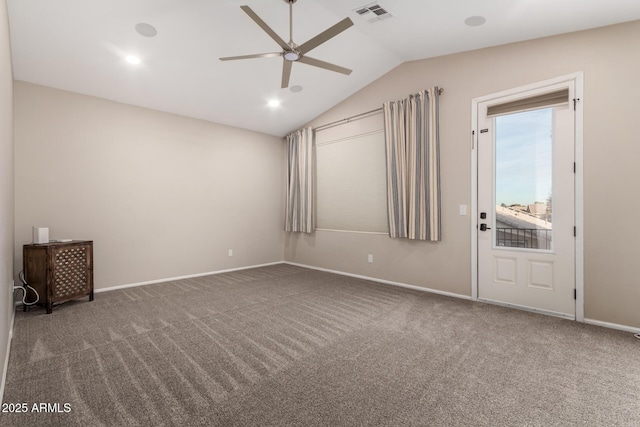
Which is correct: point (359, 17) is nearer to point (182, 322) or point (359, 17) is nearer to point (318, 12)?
point (318, 12)

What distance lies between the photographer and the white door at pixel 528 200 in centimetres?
330

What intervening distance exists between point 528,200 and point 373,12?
9.37 feet

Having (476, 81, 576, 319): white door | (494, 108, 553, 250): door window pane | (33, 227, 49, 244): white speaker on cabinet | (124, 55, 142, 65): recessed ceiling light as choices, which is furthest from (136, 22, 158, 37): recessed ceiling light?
(494, 108, 553, 250): door window pane

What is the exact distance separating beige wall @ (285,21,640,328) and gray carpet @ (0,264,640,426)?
20.7 inches

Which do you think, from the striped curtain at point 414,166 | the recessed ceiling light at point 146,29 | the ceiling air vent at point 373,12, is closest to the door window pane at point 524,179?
the striped curtain at point 414,166

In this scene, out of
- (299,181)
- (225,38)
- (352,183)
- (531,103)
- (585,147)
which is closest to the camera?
(585,147)

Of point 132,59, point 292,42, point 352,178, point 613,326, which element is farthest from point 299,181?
point 613,326

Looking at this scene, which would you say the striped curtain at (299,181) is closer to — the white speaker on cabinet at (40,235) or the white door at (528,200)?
the white door at (528,200)

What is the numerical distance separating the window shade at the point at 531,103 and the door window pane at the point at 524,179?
0.20 ft

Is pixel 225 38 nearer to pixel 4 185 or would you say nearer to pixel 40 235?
pixel 4 185

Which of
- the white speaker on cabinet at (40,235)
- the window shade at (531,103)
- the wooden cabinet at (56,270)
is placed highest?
the window shade at (531,103)

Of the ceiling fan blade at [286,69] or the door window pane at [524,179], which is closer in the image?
the ceiling fan blade at [286,69]

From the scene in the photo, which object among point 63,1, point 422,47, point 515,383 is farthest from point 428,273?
point 63,1

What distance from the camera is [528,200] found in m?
3.55
